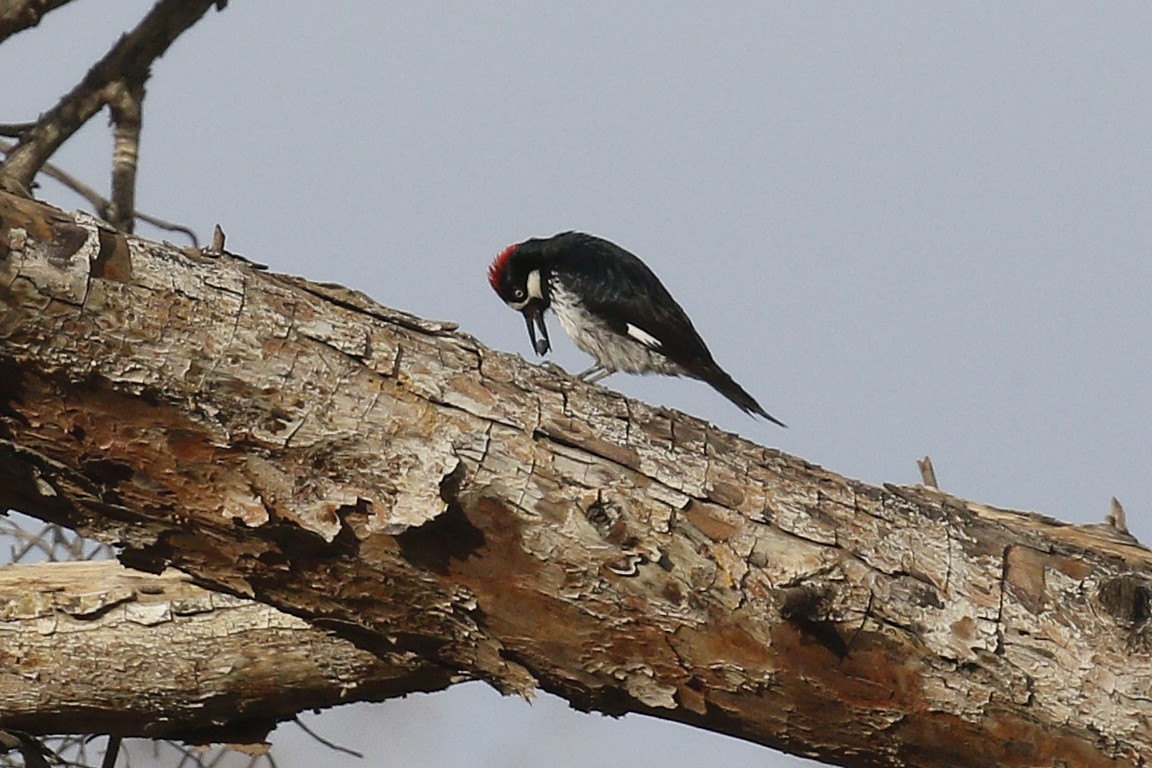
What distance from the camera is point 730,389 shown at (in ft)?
17.1

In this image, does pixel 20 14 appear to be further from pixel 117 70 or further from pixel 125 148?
pixel 125 148

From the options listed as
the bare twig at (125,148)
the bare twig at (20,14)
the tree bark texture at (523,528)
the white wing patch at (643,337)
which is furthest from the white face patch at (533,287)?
the tree bark texture at (523,528)

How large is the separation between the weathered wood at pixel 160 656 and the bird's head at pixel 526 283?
2.68 metres

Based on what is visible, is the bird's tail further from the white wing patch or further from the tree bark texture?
the tree bark texture

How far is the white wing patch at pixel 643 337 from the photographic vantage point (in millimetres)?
5262

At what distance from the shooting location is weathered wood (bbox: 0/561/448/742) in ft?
11.1

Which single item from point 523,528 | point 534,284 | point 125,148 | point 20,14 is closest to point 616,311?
point 534,284

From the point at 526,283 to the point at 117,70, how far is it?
7.46 feet

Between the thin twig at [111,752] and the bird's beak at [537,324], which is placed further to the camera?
the bird's beak at [537,324]

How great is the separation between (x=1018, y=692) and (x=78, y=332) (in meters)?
1.63

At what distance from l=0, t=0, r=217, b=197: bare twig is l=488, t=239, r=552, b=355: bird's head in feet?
6.78

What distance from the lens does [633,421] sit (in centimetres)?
252

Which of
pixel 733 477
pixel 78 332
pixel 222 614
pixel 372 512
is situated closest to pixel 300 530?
pixel 372 512

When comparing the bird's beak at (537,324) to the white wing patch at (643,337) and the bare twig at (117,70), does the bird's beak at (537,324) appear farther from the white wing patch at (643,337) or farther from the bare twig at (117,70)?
the bare twig at (117,70)
